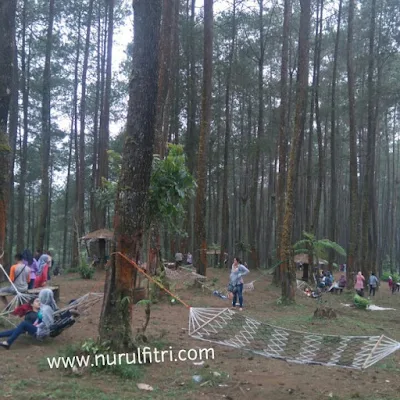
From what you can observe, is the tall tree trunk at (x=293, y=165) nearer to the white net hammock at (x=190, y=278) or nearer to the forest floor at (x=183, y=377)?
the white net hammock at (x=190, y=278)

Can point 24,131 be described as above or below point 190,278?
above

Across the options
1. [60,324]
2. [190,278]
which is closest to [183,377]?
[60,324]

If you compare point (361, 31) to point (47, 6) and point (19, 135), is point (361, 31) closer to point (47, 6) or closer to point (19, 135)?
point (47, 6)

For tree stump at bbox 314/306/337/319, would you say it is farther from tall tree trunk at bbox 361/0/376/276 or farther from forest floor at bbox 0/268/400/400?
tall tree trunk at bbox 361/0/376/276

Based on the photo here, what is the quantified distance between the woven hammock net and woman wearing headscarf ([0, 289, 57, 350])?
195cm

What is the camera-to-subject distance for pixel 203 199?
13953mm

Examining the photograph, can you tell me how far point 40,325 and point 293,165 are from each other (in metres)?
7.91

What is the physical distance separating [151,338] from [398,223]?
43919mm

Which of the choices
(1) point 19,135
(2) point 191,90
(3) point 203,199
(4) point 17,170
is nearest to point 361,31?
(2) point 191,90

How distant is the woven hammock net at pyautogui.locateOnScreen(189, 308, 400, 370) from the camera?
552 centimetres

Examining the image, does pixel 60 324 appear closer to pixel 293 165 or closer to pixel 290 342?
pixel 290 342

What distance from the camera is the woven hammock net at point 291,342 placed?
552 cm

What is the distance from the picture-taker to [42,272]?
1097 cm

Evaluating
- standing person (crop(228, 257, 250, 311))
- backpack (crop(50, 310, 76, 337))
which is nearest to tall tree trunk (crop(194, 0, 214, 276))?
standing person (crop(228, 257, 250, 311))
